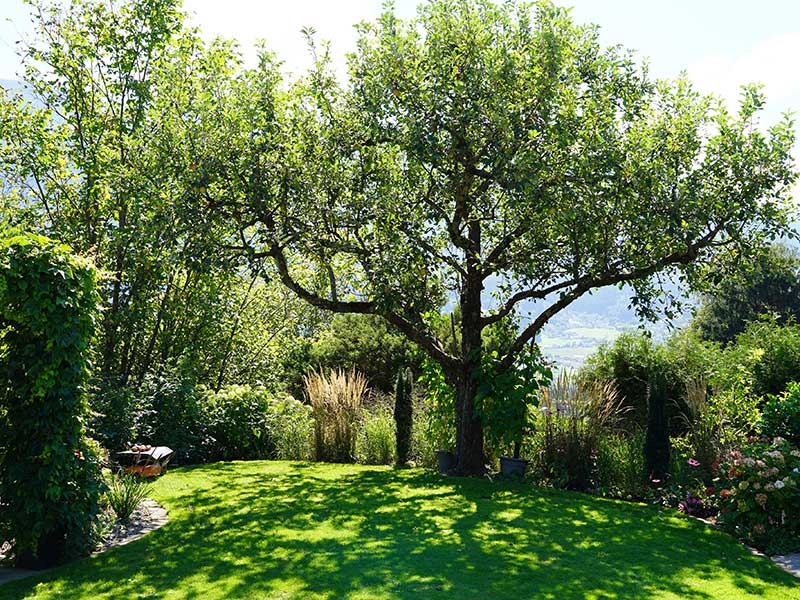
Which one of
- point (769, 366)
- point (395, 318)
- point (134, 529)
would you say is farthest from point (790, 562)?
point (134, 529)

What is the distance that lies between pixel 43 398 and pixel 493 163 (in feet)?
17.7

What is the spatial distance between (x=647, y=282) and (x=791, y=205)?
207cm

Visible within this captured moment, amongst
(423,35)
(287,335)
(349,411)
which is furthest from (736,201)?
(287,335)

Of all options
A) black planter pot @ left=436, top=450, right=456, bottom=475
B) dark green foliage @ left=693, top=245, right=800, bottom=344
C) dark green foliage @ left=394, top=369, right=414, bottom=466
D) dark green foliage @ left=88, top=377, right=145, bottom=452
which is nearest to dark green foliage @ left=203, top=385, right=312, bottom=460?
dark green foliage @ left=88, top=377, right=145, bottom=452

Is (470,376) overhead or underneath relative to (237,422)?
overhead

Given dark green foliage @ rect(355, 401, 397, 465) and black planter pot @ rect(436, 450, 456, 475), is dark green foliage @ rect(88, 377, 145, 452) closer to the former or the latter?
dark green foliage @ rect(355, 401, 397, 465)

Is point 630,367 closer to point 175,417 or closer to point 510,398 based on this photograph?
point 510,398

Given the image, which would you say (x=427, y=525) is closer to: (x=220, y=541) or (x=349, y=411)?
(x=220, y=541)

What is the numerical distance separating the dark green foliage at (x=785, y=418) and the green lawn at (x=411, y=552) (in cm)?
188

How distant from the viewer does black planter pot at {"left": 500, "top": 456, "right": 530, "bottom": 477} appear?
380 inches

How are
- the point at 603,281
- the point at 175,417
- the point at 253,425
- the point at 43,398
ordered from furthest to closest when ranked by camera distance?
the point at 253,425 < the point at 175,417 < the point at 603,281 < the point at 43,398

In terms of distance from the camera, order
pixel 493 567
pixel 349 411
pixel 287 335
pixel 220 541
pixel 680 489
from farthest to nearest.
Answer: pixel 287 335 → pixel 349 411 → pixel 680 489 → pixel 220 541 → pixel 493 567

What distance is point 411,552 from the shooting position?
5.95m

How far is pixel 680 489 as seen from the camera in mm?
8344
